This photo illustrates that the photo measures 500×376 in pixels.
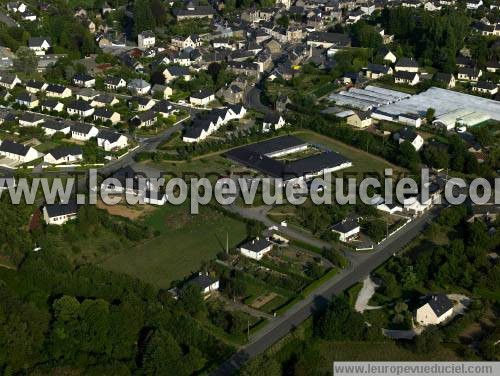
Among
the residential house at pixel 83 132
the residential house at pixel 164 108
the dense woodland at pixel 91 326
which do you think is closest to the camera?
the dense woodland at pixel 91 326

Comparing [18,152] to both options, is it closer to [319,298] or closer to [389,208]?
[389,208]

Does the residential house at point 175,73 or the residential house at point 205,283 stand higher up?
the residential house at point 175,73

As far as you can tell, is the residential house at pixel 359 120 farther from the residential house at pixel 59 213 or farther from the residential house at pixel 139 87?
the residential house at pixel 59 213

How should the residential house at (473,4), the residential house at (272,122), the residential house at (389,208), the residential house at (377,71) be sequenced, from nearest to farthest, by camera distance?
the residential house at (389,208) < the residential house at (272,122) < the residential house at (377,71) < the residential house at (473,4)

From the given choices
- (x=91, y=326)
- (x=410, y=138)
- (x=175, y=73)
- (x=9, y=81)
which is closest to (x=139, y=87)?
(x=175, y=73)

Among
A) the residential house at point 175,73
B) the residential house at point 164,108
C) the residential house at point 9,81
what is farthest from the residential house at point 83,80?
the residential house at point 164,108

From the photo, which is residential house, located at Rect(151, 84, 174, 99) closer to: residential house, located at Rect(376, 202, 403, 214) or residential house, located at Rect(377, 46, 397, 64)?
residential house, located at Rect(377, 46, 397, 64)

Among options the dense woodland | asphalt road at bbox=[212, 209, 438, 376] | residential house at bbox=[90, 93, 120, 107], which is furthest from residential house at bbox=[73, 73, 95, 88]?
asphalt road at bbox=[212, 209, 438, 376]

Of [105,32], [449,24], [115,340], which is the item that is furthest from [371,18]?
[115,340]
